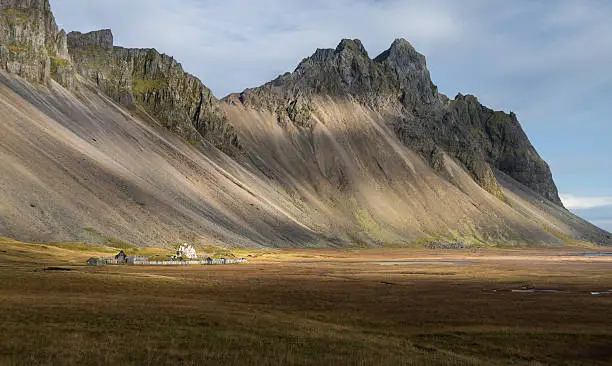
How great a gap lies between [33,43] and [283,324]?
518ft

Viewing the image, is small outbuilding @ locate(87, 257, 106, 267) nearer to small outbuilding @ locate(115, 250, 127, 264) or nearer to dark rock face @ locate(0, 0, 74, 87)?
small outbuilding @ locate(115, 250, 127, 264)

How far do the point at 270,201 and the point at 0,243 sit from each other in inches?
4138

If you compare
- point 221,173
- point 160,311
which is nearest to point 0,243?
point 160,311

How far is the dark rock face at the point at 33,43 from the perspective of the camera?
150375mm

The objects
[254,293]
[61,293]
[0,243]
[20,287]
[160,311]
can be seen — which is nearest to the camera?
[160,311]

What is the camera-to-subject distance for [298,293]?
49.9 meters

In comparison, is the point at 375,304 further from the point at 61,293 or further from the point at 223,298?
the point at 61,293

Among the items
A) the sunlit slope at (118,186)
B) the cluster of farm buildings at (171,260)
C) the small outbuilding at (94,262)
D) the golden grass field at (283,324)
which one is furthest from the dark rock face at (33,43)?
the golden grass field at (283,324)

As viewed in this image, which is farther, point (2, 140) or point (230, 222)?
point (230, 222)

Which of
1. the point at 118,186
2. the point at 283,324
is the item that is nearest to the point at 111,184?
the point at 118,186

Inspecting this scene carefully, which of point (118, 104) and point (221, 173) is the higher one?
point (118, 104)

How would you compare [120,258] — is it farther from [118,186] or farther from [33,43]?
[33,43]

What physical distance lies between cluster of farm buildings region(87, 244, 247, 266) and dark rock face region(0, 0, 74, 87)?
82113 mm

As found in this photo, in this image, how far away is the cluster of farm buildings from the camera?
7957 cm
